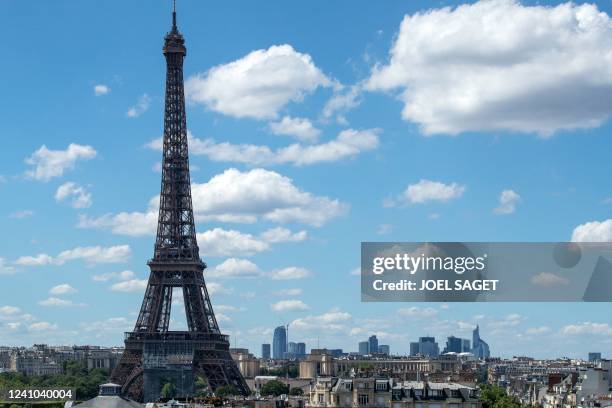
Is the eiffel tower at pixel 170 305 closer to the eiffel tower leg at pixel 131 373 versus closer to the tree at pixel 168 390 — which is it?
the eiffel tower leg at pixel 131 373

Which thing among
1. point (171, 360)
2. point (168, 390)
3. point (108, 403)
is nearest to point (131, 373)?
point (171, 360)

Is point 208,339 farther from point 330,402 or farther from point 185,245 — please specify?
point 330,402

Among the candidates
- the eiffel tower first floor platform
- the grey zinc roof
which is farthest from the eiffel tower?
the grey zinc roof

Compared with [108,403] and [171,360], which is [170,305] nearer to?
[171,360]

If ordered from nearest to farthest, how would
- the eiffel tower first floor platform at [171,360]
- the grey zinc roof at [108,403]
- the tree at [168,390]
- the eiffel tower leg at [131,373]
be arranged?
the grey zinc roof at [108,403] < the eiffel tower leg at [131,373] < the eiffel tower first floor platform at [171,360] < the tree at [168,390]

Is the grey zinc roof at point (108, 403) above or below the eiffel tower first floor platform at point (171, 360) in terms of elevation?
below

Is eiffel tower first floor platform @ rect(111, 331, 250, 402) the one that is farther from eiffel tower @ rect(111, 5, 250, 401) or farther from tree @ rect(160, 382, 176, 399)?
tree @ rect(160, 382, 176, 399)

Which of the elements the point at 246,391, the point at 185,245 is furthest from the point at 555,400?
the point at 185,245

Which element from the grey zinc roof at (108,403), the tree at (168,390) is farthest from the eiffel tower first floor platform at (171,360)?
the grey zinc roof at (108,403)
